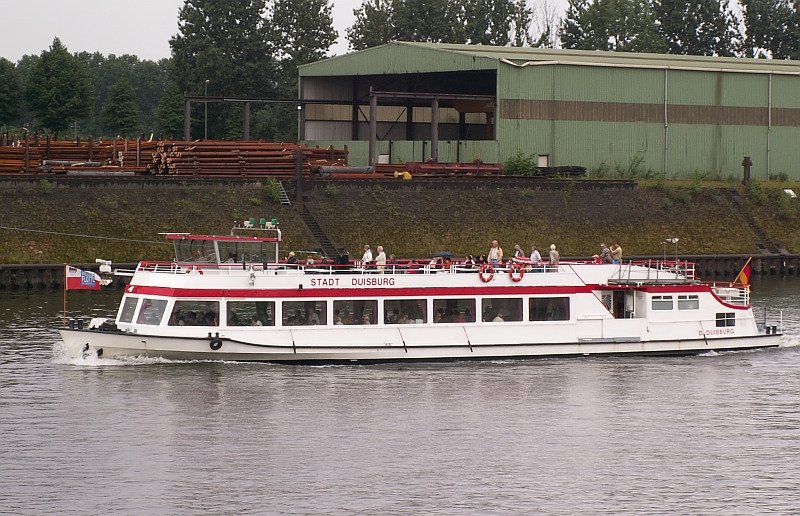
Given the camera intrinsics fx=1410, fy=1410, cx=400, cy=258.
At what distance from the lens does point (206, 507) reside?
27.6 meters

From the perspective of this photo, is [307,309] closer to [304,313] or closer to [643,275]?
[304,313]

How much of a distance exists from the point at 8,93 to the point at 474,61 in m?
47.6

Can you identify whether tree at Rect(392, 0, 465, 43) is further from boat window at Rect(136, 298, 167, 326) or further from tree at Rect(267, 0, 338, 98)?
boat window at Rect(136, 298, 167, 326)

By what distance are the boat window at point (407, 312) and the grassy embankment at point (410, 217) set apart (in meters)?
24.3

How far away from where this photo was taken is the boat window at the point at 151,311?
39416mm

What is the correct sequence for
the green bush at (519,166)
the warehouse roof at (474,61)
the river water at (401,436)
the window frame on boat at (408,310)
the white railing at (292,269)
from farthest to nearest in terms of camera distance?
the warehouse roof at (474,61) < the green bush at (519,166) < the window frame on boat at (408,310) < the white railing at (292,269) < the river water at (401,436)

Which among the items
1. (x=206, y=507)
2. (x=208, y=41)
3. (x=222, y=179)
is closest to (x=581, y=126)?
(x=222, y=179)

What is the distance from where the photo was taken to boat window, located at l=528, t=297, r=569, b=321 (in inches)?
1666

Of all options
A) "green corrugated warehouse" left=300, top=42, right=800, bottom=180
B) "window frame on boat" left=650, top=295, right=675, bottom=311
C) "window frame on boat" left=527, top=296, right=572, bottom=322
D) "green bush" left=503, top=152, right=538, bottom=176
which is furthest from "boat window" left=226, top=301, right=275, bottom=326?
"green bush" left=503, top=152, right=538, bottom=176

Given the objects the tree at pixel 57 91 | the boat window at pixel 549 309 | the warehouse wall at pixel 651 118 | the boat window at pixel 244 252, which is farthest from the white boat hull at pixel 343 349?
the tree at pixel 57 91

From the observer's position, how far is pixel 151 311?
39531 mm

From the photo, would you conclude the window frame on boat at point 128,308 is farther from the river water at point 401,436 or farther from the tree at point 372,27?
the tree at point 372,27

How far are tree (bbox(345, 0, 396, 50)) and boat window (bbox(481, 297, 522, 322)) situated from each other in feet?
257

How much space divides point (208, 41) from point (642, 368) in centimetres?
6969
